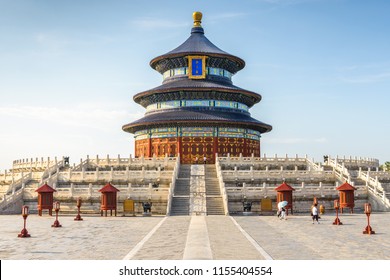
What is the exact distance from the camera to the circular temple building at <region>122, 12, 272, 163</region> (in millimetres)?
58125

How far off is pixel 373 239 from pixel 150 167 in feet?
93.2

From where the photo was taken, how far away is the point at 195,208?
3478 centimetres

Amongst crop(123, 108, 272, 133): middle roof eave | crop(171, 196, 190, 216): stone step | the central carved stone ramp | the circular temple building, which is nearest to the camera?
crop(171, 196, 190, 216): stone step

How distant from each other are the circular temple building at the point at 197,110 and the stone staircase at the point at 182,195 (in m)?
12.8

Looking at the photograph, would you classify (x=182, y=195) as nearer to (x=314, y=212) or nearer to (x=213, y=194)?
(x=213, y=194)

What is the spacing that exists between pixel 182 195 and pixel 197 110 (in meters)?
23.6

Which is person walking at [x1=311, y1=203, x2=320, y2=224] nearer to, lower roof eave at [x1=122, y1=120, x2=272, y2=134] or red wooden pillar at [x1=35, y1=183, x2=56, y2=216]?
red wooden pillar at [x1=35, y1=183, x2=56, y2=216]

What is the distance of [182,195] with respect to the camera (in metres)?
38.0

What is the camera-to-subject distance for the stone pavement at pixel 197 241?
1631 centimetres

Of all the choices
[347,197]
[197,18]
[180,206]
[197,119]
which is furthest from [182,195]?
[197,18]

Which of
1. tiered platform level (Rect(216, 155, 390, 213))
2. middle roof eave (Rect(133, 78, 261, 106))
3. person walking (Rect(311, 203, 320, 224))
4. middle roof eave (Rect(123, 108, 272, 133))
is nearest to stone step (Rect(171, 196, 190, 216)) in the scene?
tiered platform level (Rect(216, 155, 390, 213))

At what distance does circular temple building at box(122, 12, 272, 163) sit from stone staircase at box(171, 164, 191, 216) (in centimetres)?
1283
